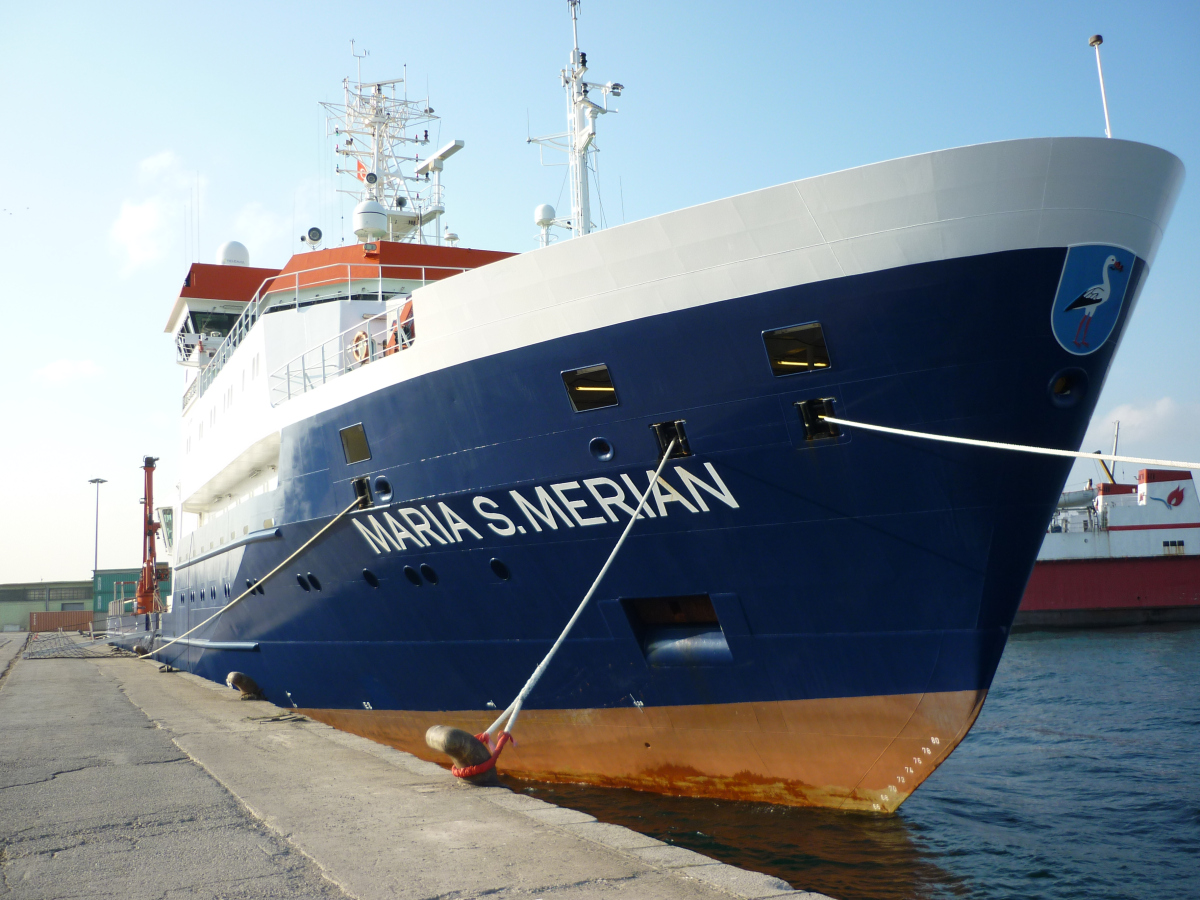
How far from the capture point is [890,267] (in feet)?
19.4

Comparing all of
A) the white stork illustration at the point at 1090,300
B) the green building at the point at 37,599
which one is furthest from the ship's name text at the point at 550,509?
the green building at the point at 37,599

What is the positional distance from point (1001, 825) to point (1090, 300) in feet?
15.2

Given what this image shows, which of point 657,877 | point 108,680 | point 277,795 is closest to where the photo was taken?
point 657,877

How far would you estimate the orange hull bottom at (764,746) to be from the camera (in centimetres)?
635

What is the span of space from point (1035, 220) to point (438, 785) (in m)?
5.51

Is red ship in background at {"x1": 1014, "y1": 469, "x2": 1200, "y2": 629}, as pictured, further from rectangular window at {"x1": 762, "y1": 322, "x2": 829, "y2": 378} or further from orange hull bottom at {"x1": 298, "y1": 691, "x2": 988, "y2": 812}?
rectangular window at {"x1": 762, "y1": 322, "x2": 829, "y2": 378}

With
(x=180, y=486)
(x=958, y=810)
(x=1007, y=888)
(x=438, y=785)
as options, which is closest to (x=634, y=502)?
(x=438, y=785)

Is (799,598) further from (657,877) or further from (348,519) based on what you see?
(348,519)

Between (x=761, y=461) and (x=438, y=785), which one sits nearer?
(x=438, y=785)

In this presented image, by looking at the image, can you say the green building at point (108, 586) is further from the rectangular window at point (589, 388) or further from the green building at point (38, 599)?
the rectangular window at point (589, 388)

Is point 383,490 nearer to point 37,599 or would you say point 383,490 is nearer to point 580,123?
point 580,123

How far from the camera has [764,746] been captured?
6.85 meters

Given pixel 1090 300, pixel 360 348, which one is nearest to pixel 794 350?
pixel 1090 300

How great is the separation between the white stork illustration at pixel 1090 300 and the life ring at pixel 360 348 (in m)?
6.69
